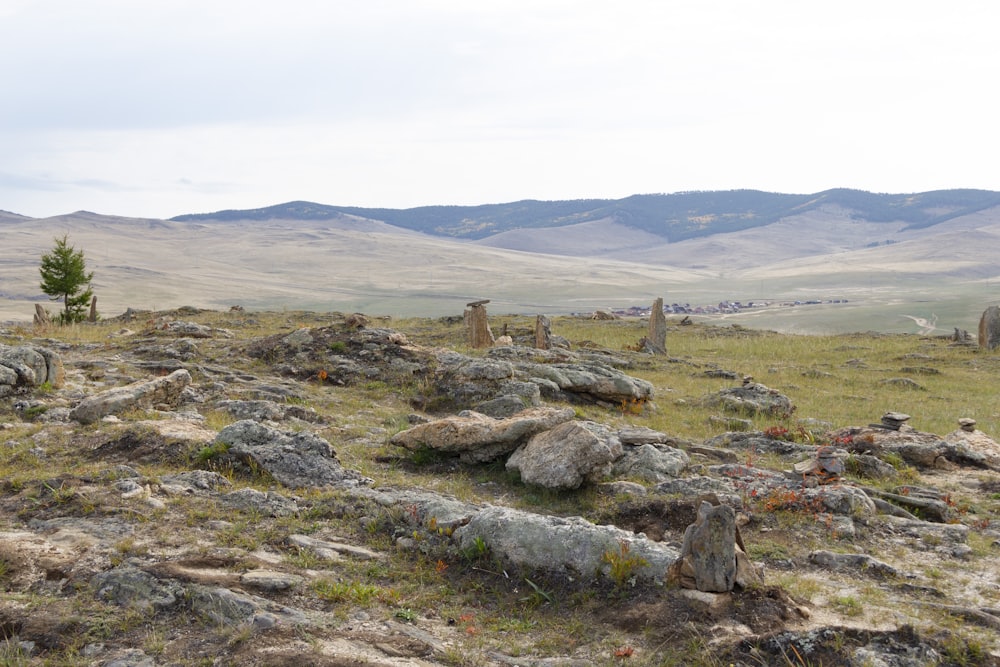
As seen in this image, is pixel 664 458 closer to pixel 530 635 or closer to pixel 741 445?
pixel 741 445

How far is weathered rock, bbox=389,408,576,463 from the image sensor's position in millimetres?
11727

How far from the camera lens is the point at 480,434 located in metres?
11.8

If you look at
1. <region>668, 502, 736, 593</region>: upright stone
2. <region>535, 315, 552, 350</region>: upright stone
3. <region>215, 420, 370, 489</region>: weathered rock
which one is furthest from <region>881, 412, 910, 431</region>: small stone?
<region>535, 315, 552, 350</region>: upright stone

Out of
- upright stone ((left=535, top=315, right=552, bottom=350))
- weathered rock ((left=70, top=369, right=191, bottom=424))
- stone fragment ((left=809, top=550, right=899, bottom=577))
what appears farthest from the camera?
upright stone ((left=535, top=315, right=552, bottom=350))

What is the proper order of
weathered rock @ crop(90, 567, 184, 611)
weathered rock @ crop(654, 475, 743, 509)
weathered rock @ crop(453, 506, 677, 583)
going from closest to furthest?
weathered rock @ crop(90, 567, 184, 611) → weathered rock @ crop(453, 506, 677, 583) → weathered rock @ crop(654, 475, 743, 509)

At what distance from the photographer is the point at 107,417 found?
42.8 ft

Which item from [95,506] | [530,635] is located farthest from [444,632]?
[95,506]

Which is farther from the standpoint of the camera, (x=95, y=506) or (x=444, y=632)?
(x=95, y=506)

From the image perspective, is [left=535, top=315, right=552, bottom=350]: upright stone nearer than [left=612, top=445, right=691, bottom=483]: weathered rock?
No

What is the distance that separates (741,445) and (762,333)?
32.9 m

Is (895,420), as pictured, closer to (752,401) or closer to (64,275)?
(752,401)

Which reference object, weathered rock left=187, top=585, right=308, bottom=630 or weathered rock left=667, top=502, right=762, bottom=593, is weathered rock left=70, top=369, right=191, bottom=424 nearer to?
weathered rock left=187, top=585, right=308, bottom=630

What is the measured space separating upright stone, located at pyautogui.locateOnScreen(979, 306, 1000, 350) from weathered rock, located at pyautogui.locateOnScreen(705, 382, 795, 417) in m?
21.5

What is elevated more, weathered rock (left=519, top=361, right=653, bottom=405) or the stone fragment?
weathered rock (left=519, top=361, right=653, bottom=405)
